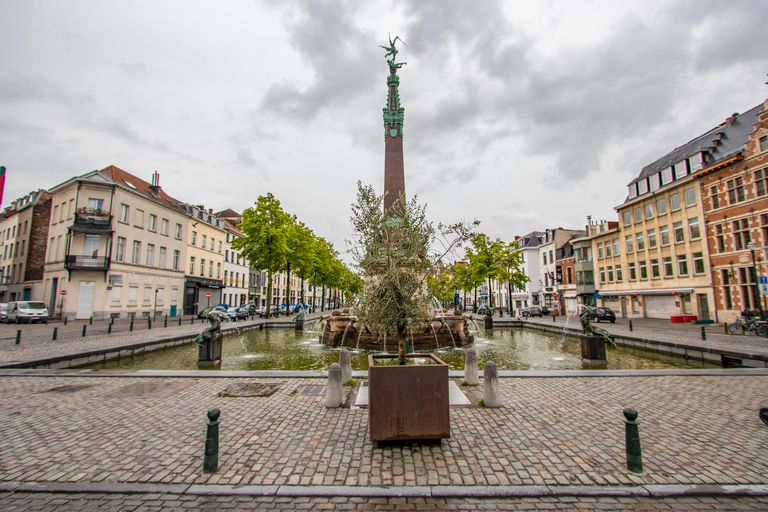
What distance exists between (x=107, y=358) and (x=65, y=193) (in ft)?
98.5

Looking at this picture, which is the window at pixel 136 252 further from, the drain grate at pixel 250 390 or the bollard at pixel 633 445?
the bollard at pixel 633 445

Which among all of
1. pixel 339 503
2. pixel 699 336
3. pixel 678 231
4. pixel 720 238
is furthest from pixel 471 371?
pixel 678 231

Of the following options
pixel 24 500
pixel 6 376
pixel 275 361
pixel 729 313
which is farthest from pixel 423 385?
pixel 729 313

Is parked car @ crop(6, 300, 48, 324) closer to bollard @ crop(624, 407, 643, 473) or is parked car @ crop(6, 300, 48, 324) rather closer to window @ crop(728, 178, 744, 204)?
bollard @ crop(624, 407, 643, 473)

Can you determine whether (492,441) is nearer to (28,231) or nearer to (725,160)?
(725,160)

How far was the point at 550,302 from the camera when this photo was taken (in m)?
57.2

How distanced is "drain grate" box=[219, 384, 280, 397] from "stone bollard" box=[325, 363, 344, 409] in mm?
1656

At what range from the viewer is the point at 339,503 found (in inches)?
147

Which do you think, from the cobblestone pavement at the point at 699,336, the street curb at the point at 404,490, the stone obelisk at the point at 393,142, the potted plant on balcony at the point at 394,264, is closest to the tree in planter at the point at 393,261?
the potted plant on balcony at the point at 394,264

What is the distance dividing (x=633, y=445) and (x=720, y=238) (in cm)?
3306

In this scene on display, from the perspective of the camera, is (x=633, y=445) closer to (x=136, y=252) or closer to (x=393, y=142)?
(x=393, y=142)

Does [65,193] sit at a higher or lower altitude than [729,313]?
higher

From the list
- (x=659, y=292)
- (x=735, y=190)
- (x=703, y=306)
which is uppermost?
(x=735, y=190)

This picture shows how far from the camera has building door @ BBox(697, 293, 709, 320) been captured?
28847 mm
